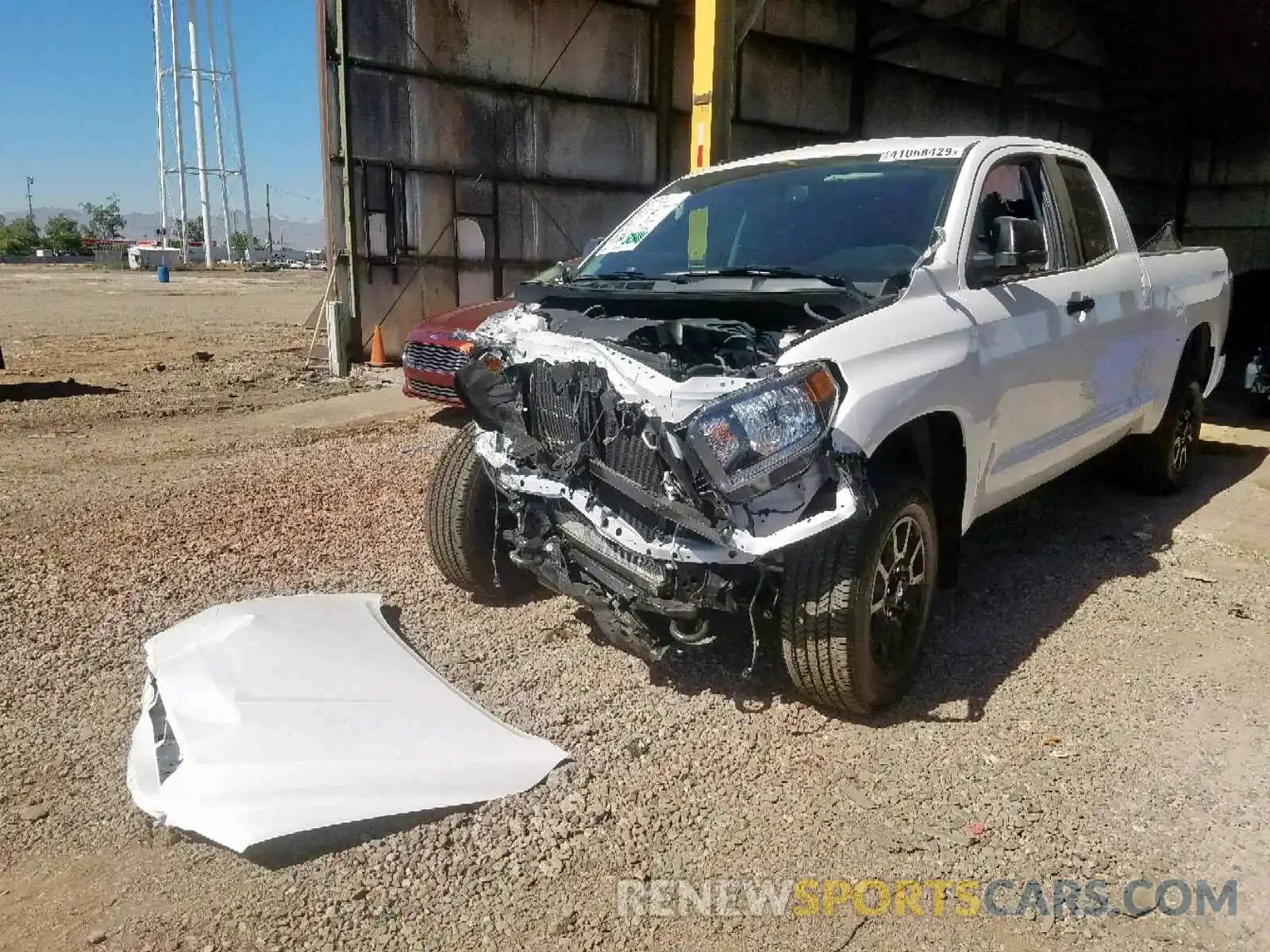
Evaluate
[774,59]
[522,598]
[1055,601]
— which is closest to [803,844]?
[522,598]

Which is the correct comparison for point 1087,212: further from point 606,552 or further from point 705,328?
point 606,552

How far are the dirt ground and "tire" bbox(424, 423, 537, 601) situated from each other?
20cm

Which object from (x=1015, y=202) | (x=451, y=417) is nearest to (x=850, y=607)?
(x=1015, y=202)

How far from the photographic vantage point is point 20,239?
89.1m

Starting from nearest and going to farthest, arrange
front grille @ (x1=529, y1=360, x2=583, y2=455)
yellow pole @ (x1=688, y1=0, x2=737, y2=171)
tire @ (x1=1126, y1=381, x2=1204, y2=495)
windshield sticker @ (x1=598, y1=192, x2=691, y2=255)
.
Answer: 1. front grille @ (x1=529, y1=360, x2=583, y2=455)
2. windshield sticker @ (x1=598, y1=192, x2=691, y2=255)
3. tire @ (x1=1126, y1=381, x2=1204, y2=495)
4. yellow pole @ (x1=688, y1=0, x2=737, y2=171)

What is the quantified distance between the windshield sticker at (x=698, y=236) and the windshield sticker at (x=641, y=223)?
0.51 feet

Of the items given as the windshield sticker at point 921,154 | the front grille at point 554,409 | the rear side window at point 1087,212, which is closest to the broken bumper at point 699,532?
the front grille at point 554,409

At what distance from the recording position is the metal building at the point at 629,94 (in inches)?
436

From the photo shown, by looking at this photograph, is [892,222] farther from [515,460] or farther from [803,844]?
[803,844]

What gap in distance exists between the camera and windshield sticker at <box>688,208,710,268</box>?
12.8ft

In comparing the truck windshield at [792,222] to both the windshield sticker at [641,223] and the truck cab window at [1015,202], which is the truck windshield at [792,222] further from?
the truck cab window at [1015,202]

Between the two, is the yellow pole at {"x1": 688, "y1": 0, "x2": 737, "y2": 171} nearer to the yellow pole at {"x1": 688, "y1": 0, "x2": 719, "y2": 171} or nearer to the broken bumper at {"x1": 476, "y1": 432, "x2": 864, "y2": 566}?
the yellow pole at {"x1": 688, "y1": 0, "x2": 719, "y2": 171}

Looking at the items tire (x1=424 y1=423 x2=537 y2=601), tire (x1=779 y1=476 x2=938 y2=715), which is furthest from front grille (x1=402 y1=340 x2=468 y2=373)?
tire (x1=779 y1=476 x2=938 y2=715)

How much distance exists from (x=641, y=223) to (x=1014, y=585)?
7.71 ft
